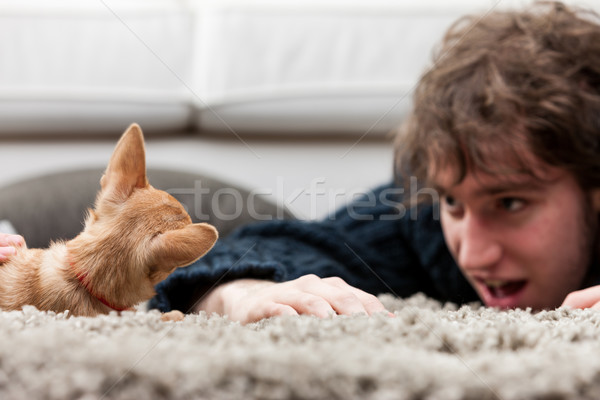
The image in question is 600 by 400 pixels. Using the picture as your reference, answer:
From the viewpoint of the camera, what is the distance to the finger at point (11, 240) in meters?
0.34

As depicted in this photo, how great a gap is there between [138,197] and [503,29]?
0.54 meters

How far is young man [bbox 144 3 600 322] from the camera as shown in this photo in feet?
1.63

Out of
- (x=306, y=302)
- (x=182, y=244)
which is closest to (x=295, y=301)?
(x=306, y=302)

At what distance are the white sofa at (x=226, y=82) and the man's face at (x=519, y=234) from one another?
176 millimetres

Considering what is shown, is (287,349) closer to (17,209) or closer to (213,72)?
(17,209)

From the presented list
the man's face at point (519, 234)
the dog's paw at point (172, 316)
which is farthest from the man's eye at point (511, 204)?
the dog's paw at point (172, 316)

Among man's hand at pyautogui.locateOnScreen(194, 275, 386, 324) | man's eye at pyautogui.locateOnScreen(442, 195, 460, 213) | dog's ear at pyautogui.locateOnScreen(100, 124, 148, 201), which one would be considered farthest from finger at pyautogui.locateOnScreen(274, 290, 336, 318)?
man's eye at pyautogui.locateOnScreen(442, 195, 460, 213)

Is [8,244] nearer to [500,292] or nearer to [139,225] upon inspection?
[139,225]

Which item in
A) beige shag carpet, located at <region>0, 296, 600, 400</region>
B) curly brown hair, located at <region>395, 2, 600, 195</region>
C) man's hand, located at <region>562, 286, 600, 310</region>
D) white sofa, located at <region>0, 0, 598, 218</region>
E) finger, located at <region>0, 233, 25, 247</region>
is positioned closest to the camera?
beige shag carpet, located at <region>0, 296, 600, 400</region>

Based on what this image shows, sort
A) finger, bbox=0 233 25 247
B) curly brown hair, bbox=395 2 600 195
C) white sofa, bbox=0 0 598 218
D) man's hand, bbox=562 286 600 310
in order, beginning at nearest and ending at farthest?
finger, bbox=0 233 25 247
man's hand, bbox=562 286 600 310
curly brown hair, bbox=395 2 600 195
white sofa, bbox=0 0 598 218

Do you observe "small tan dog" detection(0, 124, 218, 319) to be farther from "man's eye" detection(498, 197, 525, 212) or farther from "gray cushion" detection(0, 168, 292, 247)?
"man's eye" detection(498, 197, 525, 212)

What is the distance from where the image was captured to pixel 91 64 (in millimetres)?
818

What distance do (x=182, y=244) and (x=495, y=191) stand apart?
1.11ft

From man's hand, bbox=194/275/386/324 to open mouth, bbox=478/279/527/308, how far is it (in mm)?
199
